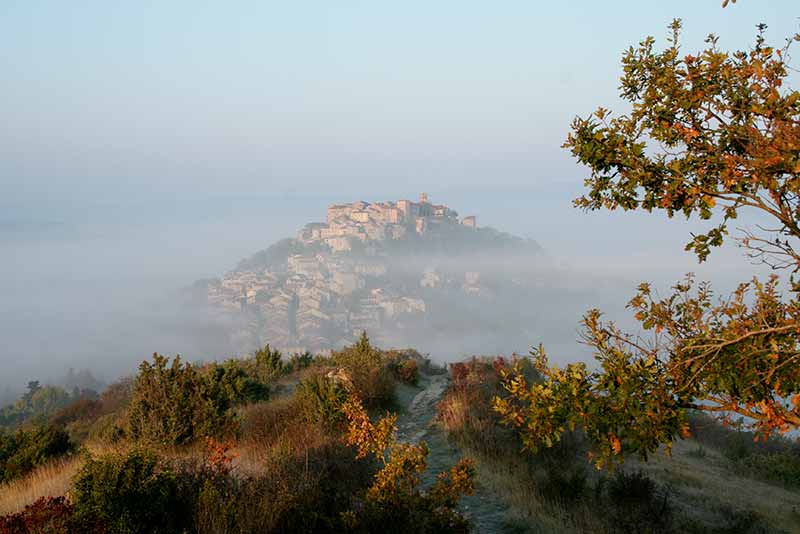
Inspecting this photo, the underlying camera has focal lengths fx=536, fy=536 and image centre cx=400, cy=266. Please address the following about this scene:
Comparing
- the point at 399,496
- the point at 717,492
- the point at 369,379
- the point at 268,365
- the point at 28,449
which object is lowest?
the point at 268,365

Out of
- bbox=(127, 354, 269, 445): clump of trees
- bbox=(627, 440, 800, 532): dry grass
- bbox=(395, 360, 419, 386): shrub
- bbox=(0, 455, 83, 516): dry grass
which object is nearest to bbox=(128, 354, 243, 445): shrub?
bbox=(127, 354, 269, 445): clump of trees

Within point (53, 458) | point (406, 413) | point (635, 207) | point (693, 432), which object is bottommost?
point (693, 432)

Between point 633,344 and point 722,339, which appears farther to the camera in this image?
point 633,344

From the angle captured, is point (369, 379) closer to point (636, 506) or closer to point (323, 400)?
point (323, 400)

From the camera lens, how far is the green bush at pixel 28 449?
988 centimetres

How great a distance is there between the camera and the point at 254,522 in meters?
5.45

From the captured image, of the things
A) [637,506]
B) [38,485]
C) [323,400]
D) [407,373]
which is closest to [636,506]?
[637,506]

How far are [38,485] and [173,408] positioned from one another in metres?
3.19

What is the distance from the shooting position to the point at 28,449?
10.5 metres

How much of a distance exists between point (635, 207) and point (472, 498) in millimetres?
5963

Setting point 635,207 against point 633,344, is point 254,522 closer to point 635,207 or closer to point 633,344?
point 633,344

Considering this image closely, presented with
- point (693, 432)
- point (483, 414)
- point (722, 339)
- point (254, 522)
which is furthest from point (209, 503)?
point (693, 432)

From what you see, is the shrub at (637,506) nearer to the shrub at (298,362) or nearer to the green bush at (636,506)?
the green bush at (636,506)

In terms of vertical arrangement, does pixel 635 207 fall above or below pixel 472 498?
above
